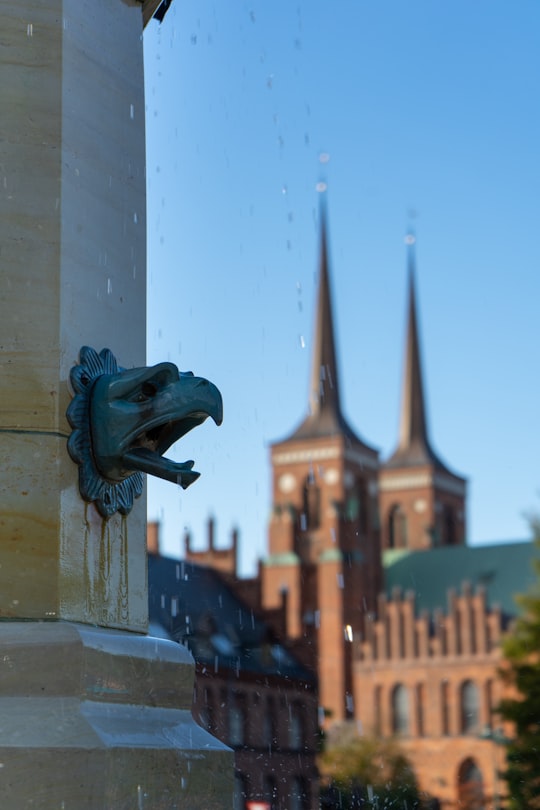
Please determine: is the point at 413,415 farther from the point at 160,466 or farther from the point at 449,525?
the point at 160,466

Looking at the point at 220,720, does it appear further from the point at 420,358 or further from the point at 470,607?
the point at 420,358

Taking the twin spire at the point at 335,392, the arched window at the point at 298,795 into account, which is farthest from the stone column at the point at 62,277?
the twin spire at the point at 335,392

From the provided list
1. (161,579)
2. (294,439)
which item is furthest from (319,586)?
(161,579)

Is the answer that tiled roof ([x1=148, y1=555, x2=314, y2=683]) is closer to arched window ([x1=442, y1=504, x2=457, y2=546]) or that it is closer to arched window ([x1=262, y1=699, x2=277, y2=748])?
arched window ([x1=262, y1=699, x2=277, y2=748])

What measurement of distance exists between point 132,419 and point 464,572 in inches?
3098

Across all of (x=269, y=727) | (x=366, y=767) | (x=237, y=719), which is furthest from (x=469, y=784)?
(x=237, y=719)

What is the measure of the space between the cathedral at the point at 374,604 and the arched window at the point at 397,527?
10.2m

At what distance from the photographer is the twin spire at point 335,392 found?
81562 mm

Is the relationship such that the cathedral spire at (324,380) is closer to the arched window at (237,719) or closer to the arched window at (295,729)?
the arched window at (295,729)

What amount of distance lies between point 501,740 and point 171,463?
98.0 ft

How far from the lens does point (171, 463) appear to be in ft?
8.32

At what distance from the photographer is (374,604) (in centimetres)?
7406

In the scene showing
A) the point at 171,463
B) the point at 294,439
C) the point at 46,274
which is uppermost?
the point at 294,439

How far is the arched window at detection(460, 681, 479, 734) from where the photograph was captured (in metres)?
68.1
